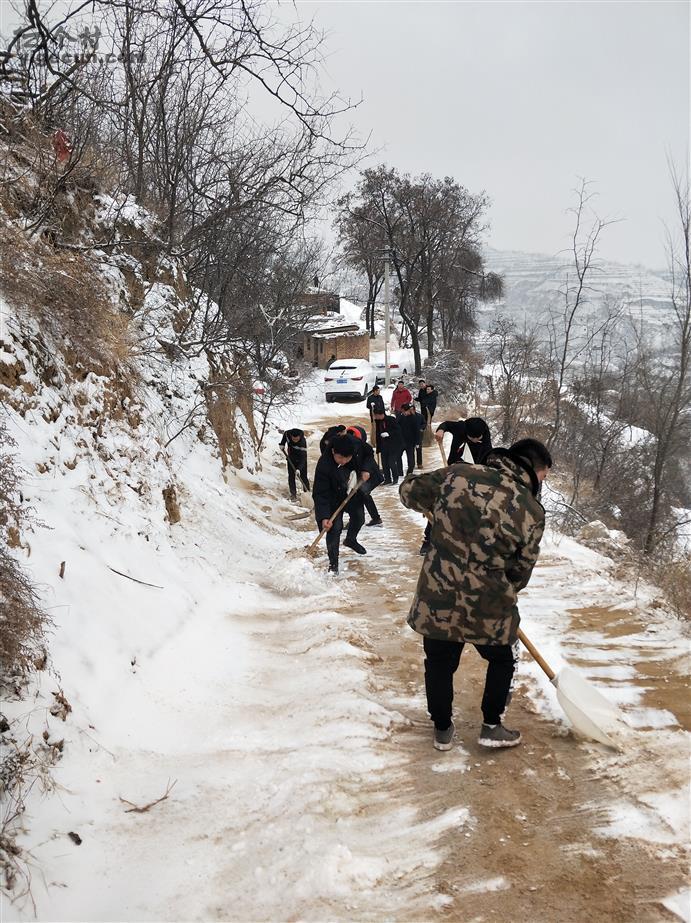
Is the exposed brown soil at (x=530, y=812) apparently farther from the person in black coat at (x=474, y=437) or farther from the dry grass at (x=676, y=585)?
the person in black coat at (x=474, y=437)

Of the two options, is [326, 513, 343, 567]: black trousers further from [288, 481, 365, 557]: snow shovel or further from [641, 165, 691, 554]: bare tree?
[641, 165, 691, 554]: bare tree

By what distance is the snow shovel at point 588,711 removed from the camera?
350 cm

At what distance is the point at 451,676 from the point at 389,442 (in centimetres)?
860

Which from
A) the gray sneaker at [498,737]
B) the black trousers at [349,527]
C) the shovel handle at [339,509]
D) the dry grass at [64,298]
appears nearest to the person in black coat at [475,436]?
the shovel handle at [339,509]

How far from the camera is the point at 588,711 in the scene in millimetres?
3564

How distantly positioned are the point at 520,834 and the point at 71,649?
2.50 meters

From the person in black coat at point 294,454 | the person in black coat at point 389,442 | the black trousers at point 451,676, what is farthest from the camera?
the person in black coat at point 389,442

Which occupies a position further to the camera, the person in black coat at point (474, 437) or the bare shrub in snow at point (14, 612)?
the person in black coat at point (474, 437)

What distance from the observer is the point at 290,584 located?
20.0 ft

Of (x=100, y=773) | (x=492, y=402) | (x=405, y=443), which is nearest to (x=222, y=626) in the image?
(x=100, y=773)

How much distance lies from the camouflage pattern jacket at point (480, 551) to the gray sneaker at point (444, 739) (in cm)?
64

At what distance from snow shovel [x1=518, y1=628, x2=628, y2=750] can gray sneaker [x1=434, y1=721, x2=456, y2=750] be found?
66 centimetres

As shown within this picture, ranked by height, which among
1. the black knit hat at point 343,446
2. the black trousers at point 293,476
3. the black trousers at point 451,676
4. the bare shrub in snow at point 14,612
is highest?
the black knit hat at point 343,446

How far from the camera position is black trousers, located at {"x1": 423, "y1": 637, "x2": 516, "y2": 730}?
3.36m
